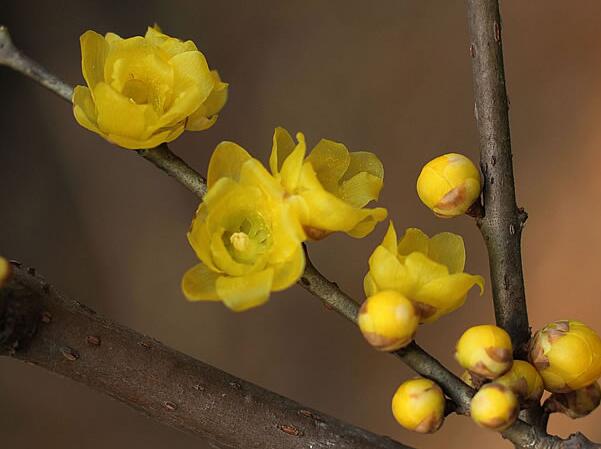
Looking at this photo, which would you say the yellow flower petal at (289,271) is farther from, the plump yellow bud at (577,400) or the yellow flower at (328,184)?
the plump yellow bud at (577,400)

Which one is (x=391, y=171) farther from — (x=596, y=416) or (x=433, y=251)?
(x=433, y=251)

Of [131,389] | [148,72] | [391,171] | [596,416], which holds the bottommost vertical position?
[131,389]

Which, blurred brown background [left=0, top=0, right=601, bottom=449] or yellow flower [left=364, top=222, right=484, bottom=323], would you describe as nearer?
yellow flower [left=364, top=222, right=484, bottom=323]

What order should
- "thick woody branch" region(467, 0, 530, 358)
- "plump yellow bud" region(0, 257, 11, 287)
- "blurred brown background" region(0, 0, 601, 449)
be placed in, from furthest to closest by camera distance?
"blurred brown background" region(0, 0, 601, 449)
"thick woody branch" region(467, 0, 530, 358)
"plump yellow bud" region(0, 257, 11, 287)

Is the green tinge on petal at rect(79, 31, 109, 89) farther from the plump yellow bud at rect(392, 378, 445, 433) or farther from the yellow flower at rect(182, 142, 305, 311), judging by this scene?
the plump yellow bud at rect(392, 378, 445, 433)

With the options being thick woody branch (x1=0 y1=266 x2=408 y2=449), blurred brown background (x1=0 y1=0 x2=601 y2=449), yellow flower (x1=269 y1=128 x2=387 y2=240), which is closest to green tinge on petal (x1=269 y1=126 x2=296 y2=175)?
yellow flower (x1=269 y1=128 x2=387 y2=240)

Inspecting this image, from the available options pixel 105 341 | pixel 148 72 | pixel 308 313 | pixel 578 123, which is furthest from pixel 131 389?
pixel 578 123

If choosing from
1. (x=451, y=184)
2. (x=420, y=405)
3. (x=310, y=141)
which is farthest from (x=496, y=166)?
(x=310, y=141)

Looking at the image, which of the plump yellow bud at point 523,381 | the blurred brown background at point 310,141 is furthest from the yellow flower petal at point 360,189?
the blurred brown background at point 310,141
